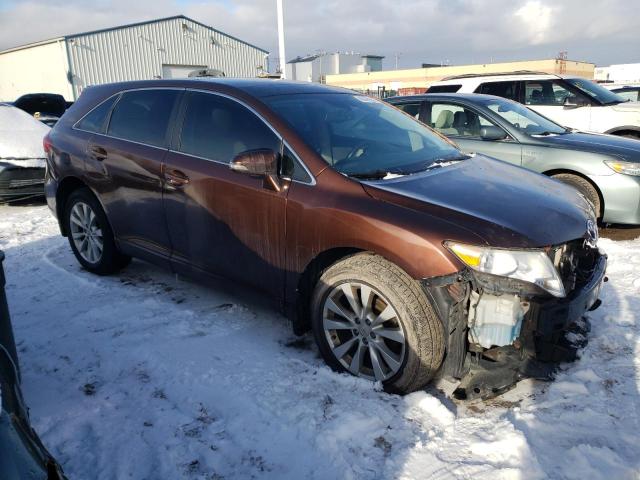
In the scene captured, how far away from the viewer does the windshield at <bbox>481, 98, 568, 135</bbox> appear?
611 cm

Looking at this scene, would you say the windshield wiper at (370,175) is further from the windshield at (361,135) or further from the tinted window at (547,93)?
the tinted window at (547,93)

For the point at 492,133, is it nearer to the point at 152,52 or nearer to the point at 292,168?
the point at 292,168

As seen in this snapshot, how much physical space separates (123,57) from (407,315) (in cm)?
2759

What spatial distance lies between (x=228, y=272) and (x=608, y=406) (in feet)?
7.81

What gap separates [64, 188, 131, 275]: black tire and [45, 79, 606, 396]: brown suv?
0.46 ft

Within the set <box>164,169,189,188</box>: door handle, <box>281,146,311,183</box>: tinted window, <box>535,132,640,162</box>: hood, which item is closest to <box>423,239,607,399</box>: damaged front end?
<box>281,146,311,183</box>: tinted window

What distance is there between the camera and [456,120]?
6.41 m

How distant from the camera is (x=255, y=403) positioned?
2.74m

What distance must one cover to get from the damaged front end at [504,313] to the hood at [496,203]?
3.6 inches

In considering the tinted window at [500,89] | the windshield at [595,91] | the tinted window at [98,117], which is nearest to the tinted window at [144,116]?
the tinted window at [98,117]

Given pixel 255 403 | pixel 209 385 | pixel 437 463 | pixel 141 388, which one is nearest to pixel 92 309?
pixel 141 388

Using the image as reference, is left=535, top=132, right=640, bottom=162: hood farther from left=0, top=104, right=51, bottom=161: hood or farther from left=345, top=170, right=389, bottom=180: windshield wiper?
left=0, top=104, right=51, bottom=161: hood

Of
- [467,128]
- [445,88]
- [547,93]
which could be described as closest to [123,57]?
[445,88]

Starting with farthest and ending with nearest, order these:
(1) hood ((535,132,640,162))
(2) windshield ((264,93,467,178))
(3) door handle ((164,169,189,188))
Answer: (1) hood ((535,132,640,162))
(3) door handle ((164,169,189,188))
(2) windshield ((264,93,467,178))
